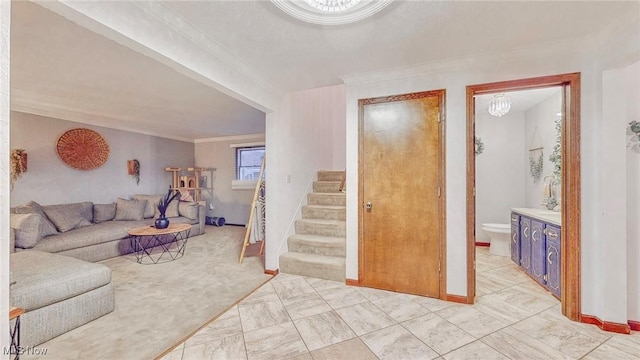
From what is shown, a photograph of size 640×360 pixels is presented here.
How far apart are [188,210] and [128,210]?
3.35 ft

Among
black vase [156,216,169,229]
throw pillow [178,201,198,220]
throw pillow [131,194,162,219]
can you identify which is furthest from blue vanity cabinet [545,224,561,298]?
throw pillow [131,194,162,219]

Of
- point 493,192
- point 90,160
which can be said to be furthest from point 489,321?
point 90,160

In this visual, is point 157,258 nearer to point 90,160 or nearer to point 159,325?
point 159,325

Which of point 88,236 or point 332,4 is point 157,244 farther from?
point 332,4

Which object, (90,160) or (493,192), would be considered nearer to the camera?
(493,192)

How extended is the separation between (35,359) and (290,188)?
2.64 m

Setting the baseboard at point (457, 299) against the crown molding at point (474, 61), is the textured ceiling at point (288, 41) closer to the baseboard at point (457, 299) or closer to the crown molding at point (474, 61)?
the crown molding at point (474, 61)

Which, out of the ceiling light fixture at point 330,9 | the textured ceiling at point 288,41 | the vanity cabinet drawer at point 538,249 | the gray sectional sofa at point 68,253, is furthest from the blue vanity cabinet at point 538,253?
the gray sectional sofa at point 68,253

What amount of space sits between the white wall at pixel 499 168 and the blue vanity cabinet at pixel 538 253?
4.88 feet

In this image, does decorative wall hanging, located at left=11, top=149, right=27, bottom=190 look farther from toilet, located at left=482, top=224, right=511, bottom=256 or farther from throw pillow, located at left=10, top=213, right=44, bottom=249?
toilet, located at left=482, top=224, right=511, bottom=256

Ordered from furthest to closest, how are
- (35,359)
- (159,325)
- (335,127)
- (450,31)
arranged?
(335,127) < (159,325) < (450,31) < (35,359)

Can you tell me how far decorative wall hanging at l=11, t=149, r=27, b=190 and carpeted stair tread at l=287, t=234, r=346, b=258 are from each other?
14.0ft

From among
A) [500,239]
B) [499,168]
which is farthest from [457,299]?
[499,168]

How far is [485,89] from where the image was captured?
2416mm
